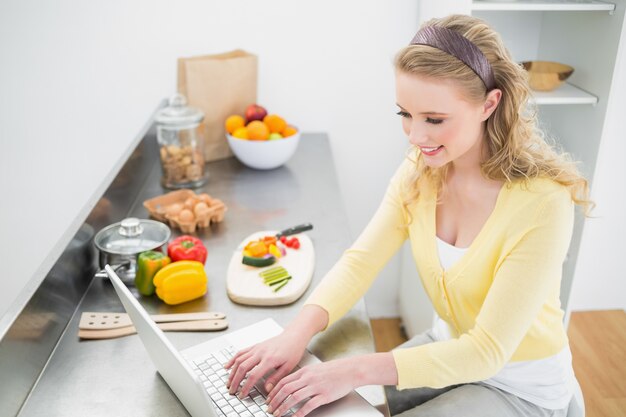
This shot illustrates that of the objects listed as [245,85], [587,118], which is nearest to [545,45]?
[587,118]

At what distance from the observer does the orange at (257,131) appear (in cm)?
201

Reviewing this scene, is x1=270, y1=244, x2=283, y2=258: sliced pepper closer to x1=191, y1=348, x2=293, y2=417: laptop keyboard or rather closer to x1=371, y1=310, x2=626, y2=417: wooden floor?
x1=191, y1=348, x2=293, y2=417: laptop keyboard

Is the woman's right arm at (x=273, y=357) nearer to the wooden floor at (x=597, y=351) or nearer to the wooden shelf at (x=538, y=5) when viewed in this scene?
the wooden shelf at (x=538, y=5)

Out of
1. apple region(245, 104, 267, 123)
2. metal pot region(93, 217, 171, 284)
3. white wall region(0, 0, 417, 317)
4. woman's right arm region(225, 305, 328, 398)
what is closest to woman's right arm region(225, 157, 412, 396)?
woman's right arm region(225, 305, 328, 398)

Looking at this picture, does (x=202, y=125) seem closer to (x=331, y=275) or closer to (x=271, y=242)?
(x=271, y=242)

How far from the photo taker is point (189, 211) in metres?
1.70

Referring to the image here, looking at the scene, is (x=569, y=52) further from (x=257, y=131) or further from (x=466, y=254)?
(x=466, y=254)

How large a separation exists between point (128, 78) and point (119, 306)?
1.14 m

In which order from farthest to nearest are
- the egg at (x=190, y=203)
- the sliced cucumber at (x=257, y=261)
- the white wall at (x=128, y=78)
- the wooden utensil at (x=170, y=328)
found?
the white wall at (x=128, y=78)
the egg at (x=190, y=203)
the sliced cucumber at (x=257, y=261)
the wooden utensil at (x=170, y=328)

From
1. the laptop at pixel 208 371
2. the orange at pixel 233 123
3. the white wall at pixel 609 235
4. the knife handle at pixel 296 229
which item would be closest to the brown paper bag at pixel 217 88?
the orange at pixel 233 123

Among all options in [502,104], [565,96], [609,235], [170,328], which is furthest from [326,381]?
[609,235]

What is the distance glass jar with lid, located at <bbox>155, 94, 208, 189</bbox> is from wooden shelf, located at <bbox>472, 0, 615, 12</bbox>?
2.91ft

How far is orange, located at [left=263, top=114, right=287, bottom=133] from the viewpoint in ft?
6.74

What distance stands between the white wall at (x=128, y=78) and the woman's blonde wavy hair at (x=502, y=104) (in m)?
0.98
